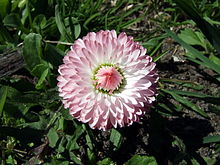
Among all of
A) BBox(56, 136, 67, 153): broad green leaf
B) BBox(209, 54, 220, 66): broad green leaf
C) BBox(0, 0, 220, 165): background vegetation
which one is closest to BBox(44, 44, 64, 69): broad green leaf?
BBox(0, 0, 220, 165): background vegetation

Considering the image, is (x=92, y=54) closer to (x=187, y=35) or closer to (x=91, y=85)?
(x=91, y=85)

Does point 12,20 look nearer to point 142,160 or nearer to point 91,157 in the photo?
point 91,157

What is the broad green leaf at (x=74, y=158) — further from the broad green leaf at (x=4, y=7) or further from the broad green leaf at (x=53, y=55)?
the broad green leaf at (x=4, y=7)

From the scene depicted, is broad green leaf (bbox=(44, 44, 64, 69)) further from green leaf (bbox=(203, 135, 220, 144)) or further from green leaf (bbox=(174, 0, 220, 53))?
green leaf (bbox=(203, 135, 220, 144))

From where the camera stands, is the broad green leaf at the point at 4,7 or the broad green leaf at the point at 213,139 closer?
the broad green leaf at the point at 213,139

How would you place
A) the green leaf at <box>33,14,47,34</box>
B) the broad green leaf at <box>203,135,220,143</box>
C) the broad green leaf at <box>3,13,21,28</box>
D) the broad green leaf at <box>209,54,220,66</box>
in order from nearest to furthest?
the broad green leaf at <box>203,135,220,143</box> → the broad green leaf at <box>3,13,21,28</box> → the green leaf at <box>33,14,47,34</box> → the broad green leaf at <box>209,54,220,66</box>

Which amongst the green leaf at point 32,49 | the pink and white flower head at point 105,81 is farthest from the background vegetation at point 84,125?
the pink and white flower head at point 105,81
